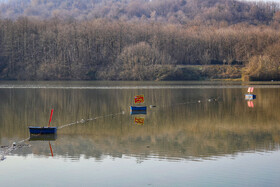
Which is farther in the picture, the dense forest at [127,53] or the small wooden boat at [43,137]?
the dense forest at [127,53]

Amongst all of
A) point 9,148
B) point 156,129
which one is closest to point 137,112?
point 156,129

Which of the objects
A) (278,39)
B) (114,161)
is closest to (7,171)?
(114,161)

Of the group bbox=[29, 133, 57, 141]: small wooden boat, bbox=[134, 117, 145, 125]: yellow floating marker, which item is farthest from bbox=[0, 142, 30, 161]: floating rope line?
bbox=[134, 117, 145, 125]: yellow floating marker

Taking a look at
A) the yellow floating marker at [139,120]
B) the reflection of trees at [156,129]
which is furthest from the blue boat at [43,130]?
the yellow floating marker at [139,120]

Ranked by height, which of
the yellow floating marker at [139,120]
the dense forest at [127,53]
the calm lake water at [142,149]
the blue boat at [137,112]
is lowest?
the calm lake water at [142,149]

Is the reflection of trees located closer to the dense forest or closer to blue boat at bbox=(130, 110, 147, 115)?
blue boat at bbox=(130, 110, 147, 115)

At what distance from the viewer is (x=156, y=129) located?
84.1ft

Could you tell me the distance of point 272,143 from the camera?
69.9 ft

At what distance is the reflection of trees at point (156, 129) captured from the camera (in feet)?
64.5

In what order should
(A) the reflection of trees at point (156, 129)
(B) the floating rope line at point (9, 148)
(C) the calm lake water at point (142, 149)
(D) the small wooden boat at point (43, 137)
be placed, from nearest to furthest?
(C) the calm lake water at point (142, 149) < (B) the floating rope line at point (9, 148) < (A) the reflection of trees at point (156, 129) < (D) the small wooden boat at point (43, 137)

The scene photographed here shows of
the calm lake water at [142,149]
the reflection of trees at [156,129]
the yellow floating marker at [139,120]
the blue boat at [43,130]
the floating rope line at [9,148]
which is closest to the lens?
the calm lake water at [142,149]

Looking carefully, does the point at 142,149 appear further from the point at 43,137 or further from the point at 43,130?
the point at 43,130

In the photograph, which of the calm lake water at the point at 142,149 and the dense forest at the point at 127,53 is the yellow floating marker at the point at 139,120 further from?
the dense forest at the point at 127,53

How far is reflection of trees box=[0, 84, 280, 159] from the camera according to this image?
19672mm
